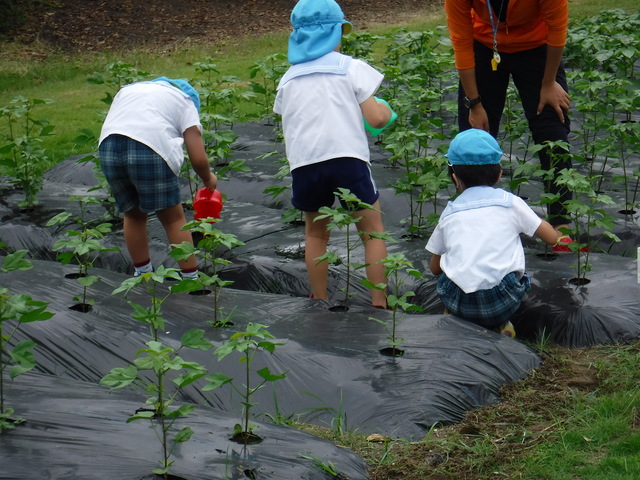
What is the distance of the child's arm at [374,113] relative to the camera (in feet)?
11.3

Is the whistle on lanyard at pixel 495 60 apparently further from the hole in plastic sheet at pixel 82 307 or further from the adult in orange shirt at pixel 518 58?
the hole in plastic sheet at pixel 82 307

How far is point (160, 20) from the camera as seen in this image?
14141 mm

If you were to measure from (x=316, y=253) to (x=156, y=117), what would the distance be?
0.88 meters

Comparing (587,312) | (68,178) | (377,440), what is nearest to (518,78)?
(587,312)

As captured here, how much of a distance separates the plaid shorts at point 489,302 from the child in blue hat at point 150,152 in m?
1.18

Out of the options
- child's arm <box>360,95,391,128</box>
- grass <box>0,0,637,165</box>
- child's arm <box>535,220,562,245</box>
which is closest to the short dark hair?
child's arm <box>535,220,562,245</box>

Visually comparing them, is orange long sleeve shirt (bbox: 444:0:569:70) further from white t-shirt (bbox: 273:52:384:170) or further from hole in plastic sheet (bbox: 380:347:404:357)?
hole in plastic sheet (bbox: 380:347:404:357)

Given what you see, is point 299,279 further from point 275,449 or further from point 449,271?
point 275,449

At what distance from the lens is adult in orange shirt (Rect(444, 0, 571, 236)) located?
3.86m

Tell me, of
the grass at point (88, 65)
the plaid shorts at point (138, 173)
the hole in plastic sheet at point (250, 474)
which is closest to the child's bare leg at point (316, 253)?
the plaid shorts at point (138, 173)

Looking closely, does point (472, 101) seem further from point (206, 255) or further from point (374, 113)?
point (206, 255)

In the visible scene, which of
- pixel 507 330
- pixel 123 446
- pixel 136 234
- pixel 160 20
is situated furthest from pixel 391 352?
pixel 160 20

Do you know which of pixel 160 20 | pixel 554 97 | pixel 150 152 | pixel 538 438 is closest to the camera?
pixel 538 438

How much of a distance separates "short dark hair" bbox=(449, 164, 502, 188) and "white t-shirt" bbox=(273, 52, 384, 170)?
39 centimetres
